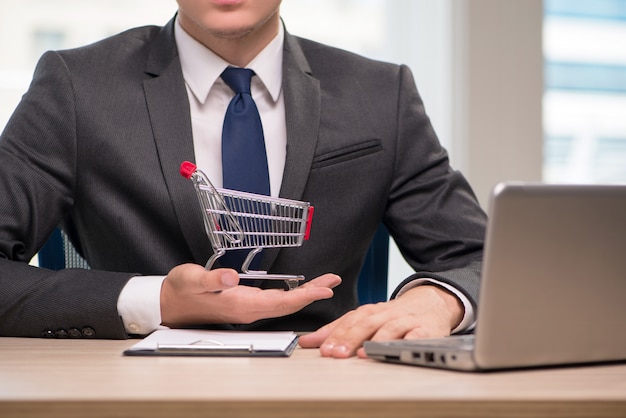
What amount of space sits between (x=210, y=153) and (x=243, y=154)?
4.1 inches

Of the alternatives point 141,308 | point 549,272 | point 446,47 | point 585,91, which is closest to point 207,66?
point 141,308

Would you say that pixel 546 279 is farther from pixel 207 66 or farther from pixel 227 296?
pixel 207 66

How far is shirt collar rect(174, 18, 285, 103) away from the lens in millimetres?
1925

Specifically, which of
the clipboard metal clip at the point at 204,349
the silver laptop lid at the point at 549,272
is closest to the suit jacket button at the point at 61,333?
the clipboard metal clip at the point at 204,349

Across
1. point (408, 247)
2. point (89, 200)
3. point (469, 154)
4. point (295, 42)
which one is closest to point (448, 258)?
point (408, 247)

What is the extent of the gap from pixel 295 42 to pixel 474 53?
3.61 ft

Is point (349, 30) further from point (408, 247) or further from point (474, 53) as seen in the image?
point (408, 247)

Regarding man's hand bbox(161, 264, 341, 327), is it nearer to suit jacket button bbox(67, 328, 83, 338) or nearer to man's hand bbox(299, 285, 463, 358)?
man's hand bbox(299, 285, 463, 358)

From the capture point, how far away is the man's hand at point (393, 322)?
46.6 inches

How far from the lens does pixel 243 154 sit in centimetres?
181

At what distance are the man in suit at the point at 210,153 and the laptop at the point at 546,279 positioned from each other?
1.75 feet

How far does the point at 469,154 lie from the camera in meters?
2.99

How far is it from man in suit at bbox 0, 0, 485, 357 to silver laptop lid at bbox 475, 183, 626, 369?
537 millimetres

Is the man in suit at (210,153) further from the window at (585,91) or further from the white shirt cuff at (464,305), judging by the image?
the window at (585,91)
